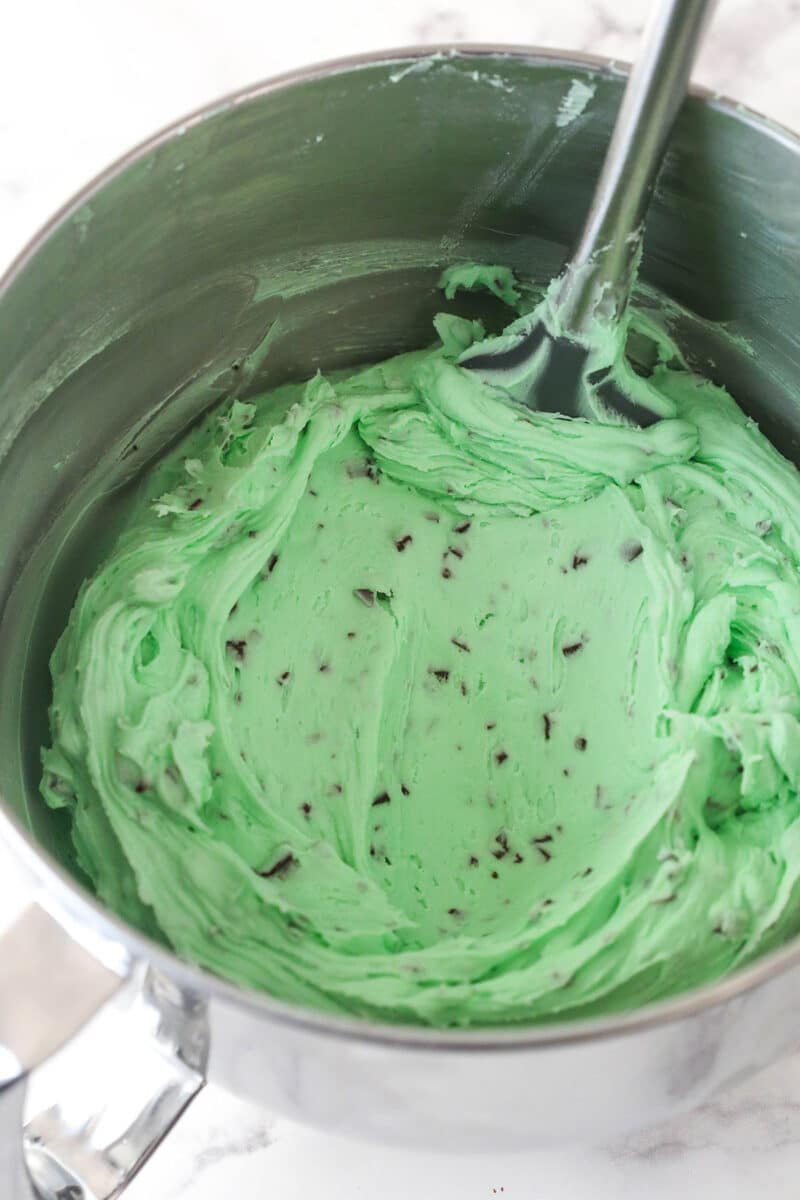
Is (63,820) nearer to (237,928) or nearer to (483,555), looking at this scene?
(237,928)

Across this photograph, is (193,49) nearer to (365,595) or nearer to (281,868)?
A: (365,595)

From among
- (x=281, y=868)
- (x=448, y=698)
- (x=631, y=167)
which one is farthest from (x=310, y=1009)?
(x=631, y=167)

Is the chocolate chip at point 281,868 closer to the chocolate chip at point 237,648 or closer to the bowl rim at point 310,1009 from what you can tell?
the chocolate chip at point 237,648

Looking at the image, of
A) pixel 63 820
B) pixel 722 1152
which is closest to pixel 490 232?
pixel 63 820

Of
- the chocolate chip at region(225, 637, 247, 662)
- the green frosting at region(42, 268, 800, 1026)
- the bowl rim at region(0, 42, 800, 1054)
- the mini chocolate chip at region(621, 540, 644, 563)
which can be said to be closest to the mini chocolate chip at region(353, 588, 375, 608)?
the green frosting at region(42, 268, 800, 1026)

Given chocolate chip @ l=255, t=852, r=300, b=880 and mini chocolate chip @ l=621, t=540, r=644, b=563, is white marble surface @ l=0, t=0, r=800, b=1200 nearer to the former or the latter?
mini chocolate chip @ l=621, t=540, r=644, b=563

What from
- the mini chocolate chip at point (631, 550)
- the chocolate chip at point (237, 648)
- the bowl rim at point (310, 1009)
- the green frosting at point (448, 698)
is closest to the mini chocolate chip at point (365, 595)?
the green frosting at point (448, 698)
